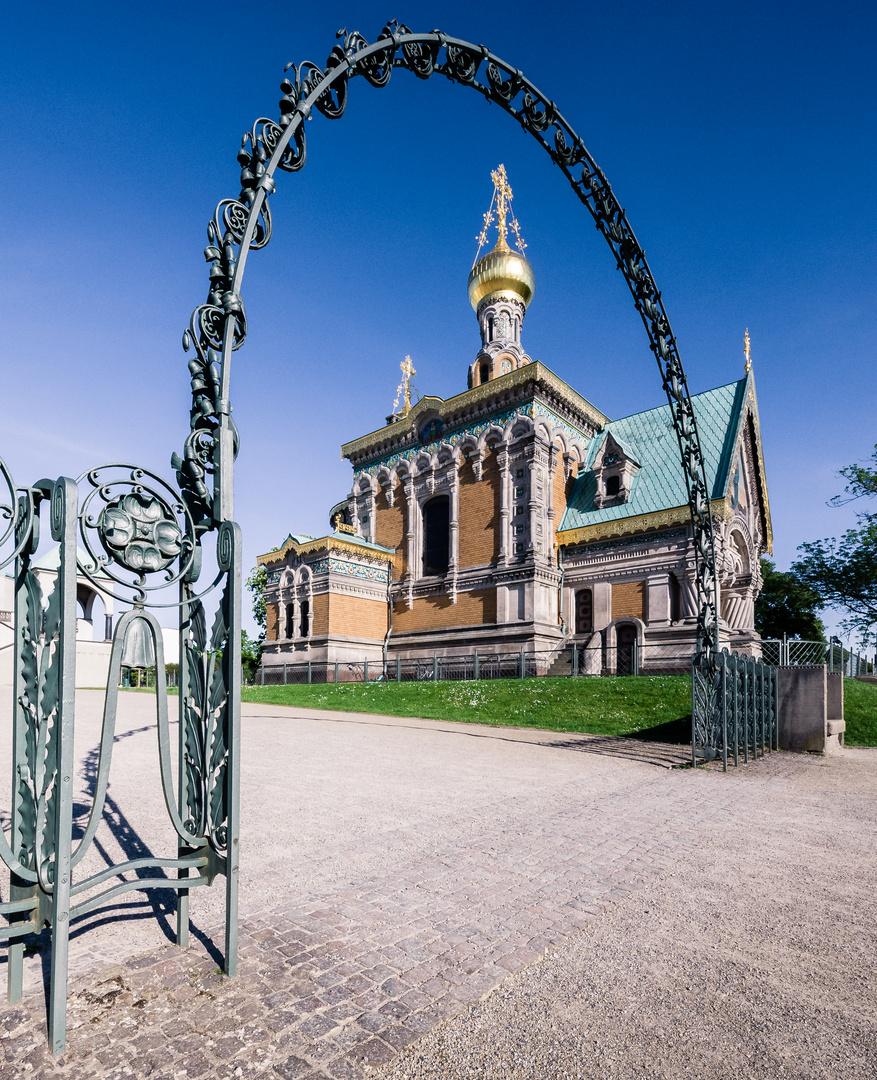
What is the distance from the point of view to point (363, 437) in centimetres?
3269

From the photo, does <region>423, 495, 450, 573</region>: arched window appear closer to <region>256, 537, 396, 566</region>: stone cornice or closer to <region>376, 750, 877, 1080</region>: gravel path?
<region>256, 537, 396, 566</region>: stone cornice

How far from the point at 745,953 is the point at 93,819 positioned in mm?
3319

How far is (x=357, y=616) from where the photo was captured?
29391mm

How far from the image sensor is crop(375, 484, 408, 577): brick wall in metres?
30.6

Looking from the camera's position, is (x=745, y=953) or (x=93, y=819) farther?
(x=745, y=953)

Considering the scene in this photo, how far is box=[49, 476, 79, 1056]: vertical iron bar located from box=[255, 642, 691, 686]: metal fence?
65.2 feet

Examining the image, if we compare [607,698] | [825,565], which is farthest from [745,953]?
[825,565]

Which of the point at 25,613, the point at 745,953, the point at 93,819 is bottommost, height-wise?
the point at 745,953

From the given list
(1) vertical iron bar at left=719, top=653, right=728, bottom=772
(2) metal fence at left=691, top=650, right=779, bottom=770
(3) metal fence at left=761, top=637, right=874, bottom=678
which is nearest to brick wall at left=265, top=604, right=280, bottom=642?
(3) metal fence at left=761, top=637, right=874, bottom=678

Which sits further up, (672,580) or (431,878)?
(672,580)

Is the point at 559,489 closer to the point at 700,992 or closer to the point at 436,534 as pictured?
the point at 436,534

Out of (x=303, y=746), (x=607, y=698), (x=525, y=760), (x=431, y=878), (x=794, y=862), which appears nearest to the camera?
(x=431, y=878)

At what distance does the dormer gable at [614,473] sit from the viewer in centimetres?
2644

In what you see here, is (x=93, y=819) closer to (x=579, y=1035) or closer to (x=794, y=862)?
(x=579, y=1035)
